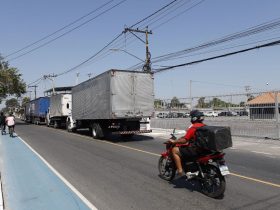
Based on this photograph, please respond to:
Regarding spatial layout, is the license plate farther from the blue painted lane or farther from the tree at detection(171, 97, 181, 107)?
the tree at detection(171, 97, 181, 107)

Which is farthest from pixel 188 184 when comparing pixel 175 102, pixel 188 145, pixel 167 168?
pixel 175 102

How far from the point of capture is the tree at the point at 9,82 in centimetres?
5208

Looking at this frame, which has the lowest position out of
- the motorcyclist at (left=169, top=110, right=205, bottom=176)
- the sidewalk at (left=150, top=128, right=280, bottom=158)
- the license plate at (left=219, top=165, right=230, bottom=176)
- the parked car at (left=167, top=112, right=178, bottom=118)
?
the sidewalk at (left=150, top=128, right=280, bottom=158)

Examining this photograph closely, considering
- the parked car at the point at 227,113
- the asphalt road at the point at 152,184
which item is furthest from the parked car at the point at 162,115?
the asphalt road at the point at 152,184

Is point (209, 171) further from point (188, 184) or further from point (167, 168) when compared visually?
point (167, 168)

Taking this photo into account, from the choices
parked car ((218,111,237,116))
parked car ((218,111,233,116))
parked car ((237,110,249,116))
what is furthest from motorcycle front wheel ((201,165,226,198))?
parked car ((218,111,233,116))

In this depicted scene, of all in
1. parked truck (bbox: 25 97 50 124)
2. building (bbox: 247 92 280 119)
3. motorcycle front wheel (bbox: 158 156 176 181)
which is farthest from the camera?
parked truck (bbox: 25 97 50 124)

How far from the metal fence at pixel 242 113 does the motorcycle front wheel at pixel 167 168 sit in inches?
362

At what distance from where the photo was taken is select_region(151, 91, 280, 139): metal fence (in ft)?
64.3

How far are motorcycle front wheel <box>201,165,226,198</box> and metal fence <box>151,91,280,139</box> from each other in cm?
1082

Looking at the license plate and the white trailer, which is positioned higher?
the white trailer

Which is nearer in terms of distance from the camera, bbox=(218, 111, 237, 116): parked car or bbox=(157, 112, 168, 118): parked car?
bbox=(218, 111, 237, 116): parked car

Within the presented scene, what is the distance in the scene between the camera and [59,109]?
3778cm

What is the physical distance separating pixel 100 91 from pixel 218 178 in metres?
15.5
